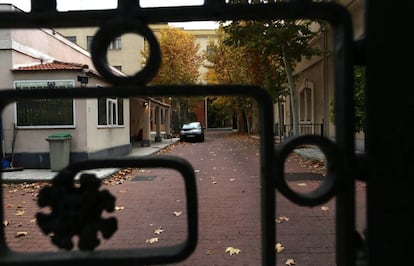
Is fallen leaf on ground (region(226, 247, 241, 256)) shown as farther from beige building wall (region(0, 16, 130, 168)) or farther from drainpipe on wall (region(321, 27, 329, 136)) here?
drainpipe on wall (region(321, 27, 329, 136))

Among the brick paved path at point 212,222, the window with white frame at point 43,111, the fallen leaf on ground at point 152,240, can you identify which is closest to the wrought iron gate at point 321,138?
the brick paved path at point 212,222

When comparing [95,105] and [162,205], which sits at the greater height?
[95,105]

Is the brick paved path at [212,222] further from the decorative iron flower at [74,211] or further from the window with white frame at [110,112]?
the window with white frame at [110,112]

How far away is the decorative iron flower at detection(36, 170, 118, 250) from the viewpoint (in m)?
1.08

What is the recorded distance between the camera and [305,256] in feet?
15.1

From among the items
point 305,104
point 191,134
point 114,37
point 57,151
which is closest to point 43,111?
point 57,151

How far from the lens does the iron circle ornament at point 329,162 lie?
1082 mm

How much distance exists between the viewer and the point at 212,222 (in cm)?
621

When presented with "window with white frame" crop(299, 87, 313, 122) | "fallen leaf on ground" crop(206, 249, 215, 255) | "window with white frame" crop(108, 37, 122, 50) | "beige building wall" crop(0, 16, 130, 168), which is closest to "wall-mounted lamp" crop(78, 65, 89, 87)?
"beige building wall" crop(0, 16, 130, 168)

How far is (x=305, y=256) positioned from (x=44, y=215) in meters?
4.03

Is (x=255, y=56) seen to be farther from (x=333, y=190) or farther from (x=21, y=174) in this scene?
(x=333, y=190)

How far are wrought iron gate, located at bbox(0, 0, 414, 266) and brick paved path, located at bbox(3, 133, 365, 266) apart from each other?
3.34 m

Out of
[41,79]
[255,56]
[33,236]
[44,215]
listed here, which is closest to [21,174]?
[41,79]

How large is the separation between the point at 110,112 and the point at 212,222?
1084 centimetres
